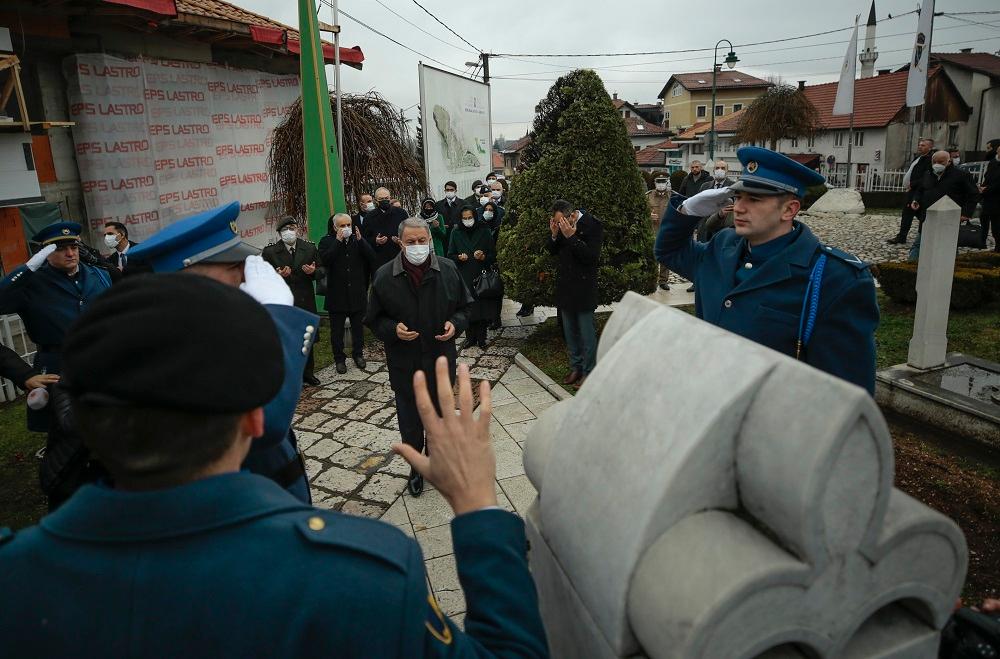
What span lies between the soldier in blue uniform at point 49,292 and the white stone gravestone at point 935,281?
22.4ft

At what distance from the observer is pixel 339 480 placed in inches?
197

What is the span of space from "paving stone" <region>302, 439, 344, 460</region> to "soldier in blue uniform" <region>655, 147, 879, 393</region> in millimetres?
3706

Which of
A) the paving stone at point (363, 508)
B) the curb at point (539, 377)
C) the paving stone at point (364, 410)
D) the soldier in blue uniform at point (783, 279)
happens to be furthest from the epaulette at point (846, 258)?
the paving stone at point (364, 410)

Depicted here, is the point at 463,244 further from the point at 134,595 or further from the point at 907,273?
the point at 134,595

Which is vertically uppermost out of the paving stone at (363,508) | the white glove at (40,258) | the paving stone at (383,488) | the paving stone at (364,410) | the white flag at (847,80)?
A: the white flag at (847,80)

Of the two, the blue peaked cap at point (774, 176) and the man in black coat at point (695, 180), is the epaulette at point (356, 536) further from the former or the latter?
the man in black coat at point (695, 180)

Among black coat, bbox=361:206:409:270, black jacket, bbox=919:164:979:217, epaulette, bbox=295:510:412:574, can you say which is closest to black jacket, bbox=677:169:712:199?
black jacket, bbox=919:164:979:217

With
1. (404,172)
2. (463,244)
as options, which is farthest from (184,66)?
(463,244)

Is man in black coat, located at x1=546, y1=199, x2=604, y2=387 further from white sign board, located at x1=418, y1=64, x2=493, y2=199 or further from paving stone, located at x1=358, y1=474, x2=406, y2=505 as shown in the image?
white sign board, located at x1=418, y1=64, x2=493, y2=199

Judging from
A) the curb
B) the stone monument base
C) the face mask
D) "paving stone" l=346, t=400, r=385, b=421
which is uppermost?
the face mask

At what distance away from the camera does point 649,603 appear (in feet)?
3.97

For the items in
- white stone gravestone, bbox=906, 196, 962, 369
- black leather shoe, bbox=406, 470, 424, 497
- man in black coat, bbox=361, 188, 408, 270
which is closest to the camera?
black leather shoe, bbox=406, 470, 424, 497

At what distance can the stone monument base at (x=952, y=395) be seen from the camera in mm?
4742

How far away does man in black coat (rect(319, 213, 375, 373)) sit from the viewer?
305 inches
